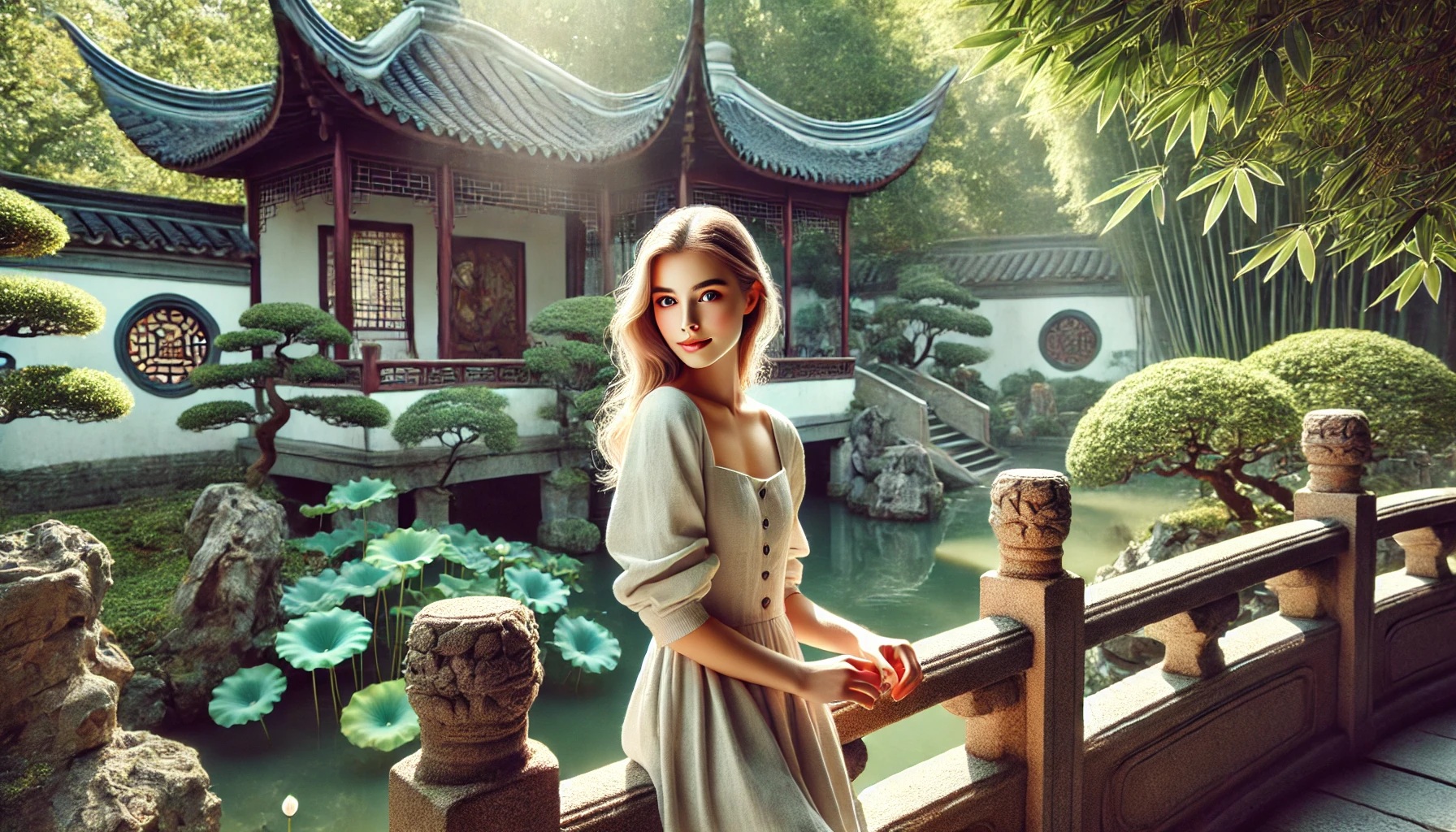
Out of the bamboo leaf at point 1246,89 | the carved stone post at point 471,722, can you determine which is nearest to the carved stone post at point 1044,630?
the bamboo leaf at point 1246,89

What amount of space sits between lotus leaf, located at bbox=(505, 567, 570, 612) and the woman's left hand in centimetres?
416

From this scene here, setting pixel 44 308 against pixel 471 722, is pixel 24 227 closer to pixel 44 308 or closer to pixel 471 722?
pixel 44 308

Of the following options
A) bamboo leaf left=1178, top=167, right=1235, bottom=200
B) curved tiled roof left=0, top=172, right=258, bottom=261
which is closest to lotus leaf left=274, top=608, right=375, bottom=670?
bamboo leaf left=1178, top=167, right=1235, bottom=200

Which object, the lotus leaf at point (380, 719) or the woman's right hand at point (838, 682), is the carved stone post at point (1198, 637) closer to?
the woman's right hand at point (838, 682)

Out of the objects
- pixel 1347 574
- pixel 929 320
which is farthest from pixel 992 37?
pixel 929 320

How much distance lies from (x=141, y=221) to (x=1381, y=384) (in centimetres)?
961

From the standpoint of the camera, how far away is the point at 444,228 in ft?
27.0

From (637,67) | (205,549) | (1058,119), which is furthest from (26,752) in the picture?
(637,67)

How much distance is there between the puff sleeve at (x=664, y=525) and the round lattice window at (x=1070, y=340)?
1582cm

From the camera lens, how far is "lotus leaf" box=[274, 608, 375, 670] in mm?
4285

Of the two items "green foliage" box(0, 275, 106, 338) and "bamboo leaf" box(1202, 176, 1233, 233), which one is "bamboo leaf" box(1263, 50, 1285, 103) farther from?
"green foliage" box(0, 275, 106, 338)

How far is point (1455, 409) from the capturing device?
5133mm

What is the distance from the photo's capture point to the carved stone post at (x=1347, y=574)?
266 cm

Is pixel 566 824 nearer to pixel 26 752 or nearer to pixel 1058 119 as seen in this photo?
pixel 26 752
